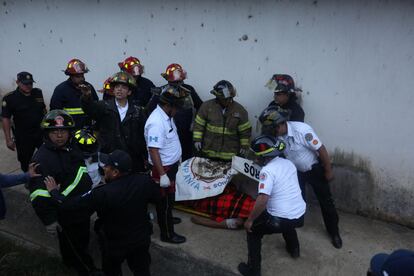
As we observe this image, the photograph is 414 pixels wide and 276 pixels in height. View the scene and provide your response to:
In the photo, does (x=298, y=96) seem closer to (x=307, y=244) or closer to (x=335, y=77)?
(x=335, y=77)

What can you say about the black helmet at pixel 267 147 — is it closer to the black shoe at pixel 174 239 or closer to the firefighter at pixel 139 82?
the black shoe at pixel 174 239

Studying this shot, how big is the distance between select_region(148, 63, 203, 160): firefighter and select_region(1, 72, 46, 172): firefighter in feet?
5.19

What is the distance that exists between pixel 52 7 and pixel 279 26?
4508 millimetres

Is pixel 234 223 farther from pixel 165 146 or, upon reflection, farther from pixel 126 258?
pixel 126 258

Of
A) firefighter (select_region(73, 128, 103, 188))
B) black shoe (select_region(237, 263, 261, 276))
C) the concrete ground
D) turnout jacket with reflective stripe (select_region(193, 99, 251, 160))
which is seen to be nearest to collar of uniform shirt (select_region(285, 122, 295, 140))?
turnout jacket with reflective stripe (select_region(193, 99, 251, 160))

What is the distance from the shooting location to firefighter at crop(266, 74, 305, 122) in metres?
4.70

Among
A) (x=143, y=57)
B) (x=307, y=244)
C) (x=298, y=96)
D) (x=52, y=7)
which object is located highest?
(x=52, y=7)

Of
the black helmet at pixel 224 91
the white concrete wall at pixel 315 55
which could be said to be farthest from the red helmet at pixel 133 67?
the black helmet at pixel 224 91

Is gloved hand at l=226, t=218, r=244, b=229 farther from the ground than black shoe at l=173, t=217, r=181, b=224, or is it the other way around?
gloved hand at l=226, t=218, r=244, b=229

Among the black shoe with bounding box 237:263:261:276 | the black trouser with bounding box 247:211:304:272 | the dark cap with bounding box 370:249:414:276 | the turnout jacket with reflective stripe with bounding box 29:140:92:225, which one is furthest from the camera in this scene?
the black shoe with bounding box 237:263:261:276

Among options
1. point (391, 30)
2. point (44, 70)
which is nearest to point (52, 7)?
point (44, 70)

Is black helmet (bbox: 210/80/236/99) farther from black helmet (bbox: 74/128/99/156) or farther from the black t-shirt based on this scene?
the black t-shirt

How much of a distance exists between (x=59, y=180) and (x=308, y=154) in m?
2.57

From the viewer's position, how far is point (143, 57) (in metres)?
6.46
